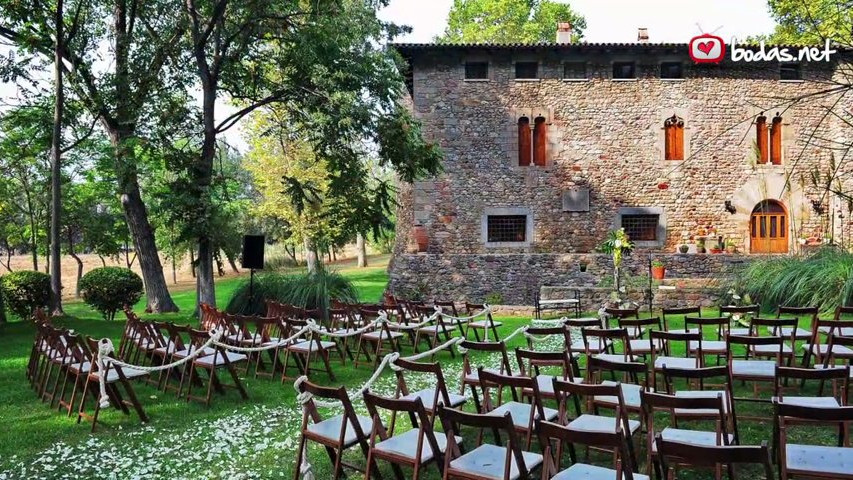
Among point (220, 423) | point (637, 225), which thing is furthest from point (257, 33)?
point (637, 225)

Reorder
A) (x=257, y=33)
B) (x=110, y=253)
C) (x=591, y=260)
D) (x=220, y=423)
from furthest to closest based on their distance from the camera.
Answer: (x=110, y=253) → (x=591, y=260) → (x=257, y=33) → (x=220, y=423)

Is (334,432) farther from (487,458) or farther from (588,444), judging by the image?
(588,444)

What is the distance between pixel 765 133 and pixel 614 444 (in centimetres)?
1857

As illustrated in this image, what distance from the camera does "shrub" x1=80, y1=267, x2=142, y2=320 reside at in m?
13.2

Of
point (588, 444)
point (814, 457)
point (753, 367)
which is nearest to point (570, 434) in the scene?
point (588, 444)

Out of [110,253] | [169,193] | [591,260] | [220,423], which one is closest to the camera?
[220,423]

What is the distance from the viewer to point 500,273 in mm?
16188

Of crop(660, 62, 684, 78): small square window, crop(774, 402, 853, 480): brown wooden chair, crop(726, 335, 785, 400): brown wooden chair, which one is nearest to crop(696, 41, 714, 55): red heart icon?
crop(660, 62, 684, 78): small square window

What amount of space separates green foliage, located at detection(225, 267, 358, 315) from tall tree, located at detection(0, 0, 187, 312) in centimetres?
301

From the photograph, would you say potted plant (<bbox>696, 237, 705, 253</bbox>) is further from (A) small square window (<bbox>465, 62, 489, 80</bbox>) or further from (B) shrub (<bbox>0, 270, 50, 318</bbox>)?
(B) shrub (<bbox>0, 270, 50, 318</bbox>)

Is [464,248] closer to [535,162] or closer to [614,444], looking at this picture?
[535,162]

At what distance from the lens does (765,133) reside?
1872cm

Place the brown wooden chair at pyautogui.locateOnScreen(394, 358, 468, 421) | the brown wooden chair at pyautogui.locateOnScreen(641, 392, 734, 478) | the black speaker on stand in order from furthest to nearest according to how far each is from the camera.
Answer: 1. the black speaker on stand
2. the brown wooden chair at pyautogui.locateOnScreen(394, 358, 468, 421)
3. the brown wooden chair at pyautogui.locateOnScreen(641, 392, 734, 478)

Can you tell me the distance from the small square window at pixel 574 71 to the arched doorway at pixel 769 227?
6.28 metres
